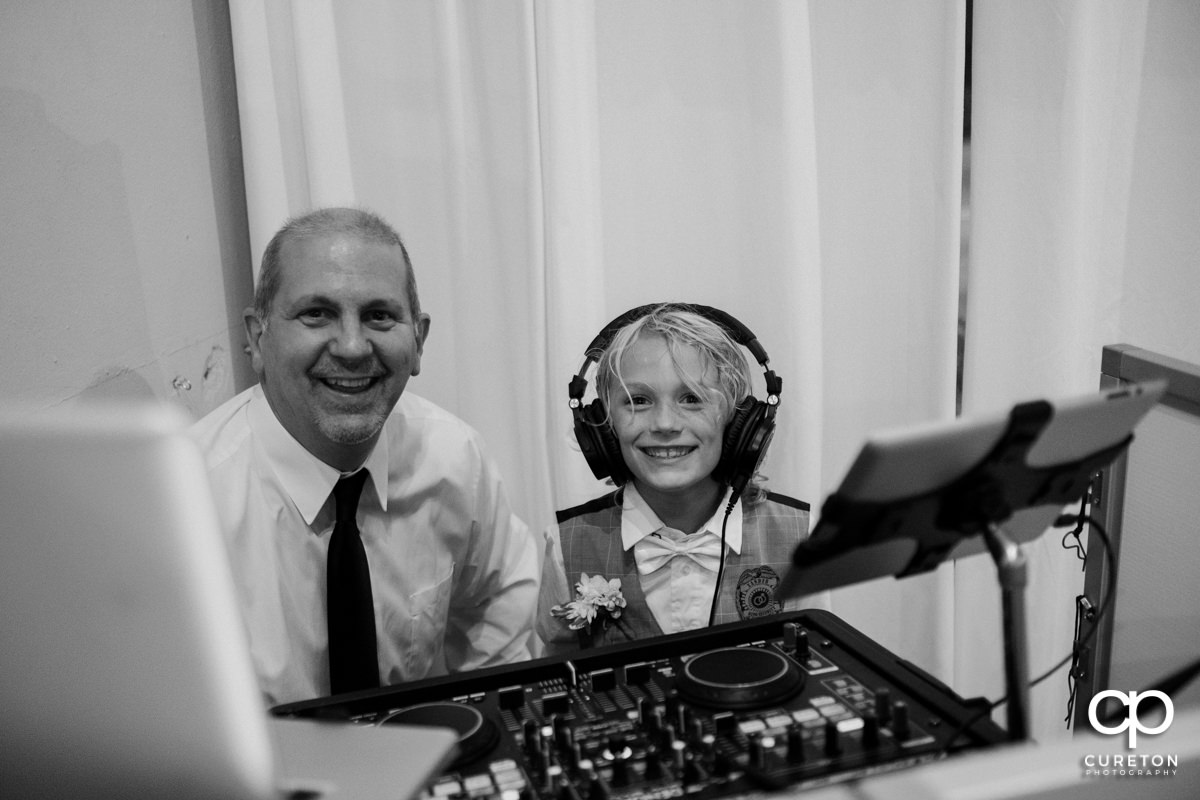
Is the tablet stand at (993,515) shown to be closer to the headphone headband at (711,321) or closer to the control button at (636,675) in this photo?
the control button at (636,675)

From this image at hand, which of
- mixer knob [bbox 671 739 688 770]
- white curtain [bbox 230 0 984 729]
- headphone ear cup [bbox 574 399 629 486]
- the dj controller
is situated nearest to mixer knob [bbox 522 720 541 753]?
the dj controller

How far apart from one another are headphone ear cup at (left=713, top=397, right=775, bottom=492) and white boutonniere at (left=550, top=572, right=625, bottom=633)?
0.26 m

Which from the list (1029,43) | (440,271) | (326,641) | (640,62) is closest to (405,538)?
(326,641)

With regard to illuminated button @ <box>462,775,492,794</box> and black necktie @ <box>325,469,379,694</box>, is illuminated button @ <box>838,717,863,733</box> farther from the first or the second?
black necktie @ <box>325,469,379,694</box>

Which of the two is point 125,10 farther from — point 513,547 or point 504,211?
point 513,547

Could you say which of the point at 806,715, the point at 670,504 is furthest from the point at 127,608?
the point at 670,504

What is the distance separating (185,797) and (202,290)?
147 centimetres

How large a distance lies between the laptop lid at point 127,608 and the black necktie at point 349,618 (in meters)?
0.93

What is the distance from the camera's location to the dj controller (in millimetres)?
804

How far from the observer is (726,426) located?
157cm

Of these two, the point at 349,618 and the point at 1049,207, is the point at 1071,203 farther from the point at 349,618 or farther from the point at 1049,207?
the point at 349,618

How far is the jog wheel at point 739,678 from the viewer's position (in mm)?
906

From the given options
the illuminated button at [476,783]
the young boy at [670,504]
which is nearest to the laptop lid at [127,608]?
the illuminated button at [476,783]

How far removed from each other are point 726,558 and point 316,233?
2.69 ft
